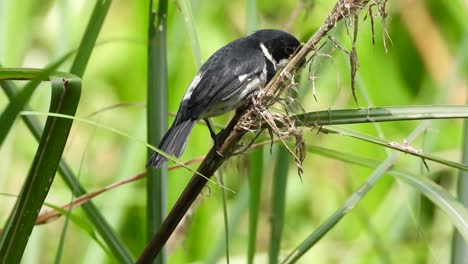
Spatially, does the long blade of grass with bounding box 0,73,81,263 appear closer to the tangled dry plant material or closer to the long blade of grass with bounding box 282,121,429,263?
the tangled dry plant material

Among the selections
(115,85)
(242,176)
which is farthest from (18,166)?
(242,176)

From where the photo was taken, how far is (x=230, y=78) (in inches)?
86.9

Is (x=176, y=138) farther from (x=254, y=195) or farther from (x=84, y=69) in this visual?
(x=84, y=69)

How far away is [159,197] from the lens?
1.61 m

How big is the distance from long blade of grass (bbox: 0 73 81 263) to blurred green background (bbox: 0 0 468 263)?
1222mm

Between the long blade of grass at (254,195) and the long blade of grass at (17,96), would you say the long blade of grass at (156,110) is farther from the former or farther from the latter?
the long blade of grass at (17,96)

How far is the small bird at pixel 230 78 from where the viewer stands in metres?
2.10

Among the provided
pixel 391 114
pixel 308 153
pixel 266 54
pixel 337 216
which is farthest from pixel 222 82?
pixel 308 153

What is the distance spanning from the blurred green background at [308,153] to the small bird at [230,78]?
0.86ft

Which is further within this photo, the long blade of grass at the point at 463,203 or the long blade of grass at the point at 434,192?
the long blade of grass at the point at 463,203

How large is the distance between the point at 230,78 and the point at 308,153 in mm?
1018

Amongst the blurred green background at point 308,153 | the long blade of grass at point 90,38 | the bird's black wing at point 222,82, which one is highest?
the long blade of grass at point 90,38

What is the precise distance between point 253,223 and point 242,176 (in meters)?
0.73

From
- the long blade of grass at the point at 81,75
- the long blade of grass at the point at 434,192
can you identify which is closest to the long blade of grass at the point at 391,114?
the long blade of grass at the point at 434,192
